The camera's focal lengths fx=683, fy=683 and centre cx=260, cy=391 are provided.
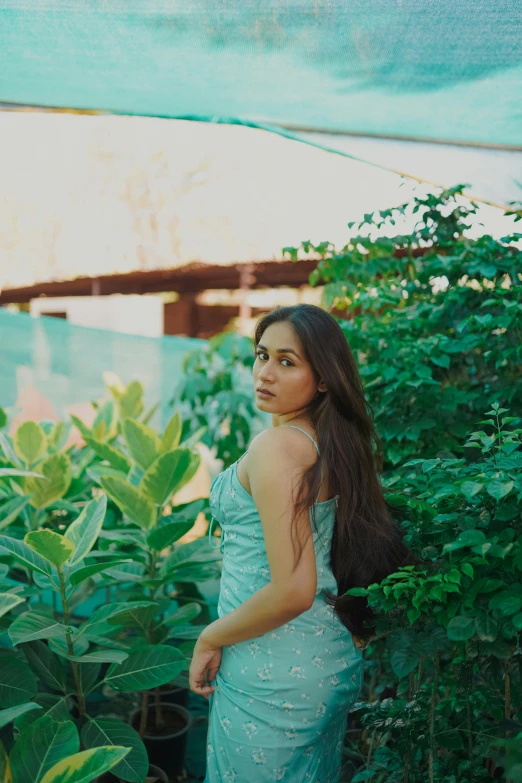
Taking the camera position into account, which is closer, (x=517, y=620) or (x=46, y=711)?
(x=517, y=620)

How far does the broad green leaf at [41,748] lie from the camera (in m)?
1.28

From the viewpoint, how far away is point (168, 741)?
1.95 meters

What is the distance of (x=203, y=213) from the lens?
510cm

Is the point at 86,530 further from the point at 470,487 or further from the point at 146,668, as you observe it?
the point at 470,487

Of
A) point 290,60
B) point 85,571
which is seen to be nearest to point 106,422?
point 85,571

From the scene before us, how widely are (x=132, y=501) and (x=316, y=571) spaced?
0.96 metres

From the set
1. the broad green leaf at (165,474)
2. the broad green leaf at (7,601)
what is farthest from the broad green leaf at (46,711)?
the broad green leaf at (165,474)

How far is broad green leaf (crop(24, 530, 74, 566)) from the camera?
154 cm

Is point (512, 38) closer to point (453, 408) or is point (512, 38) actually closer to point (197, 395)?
point (453, 408)

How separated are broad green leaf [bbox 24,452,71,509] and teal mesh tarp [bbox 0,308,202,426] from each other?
1300mm

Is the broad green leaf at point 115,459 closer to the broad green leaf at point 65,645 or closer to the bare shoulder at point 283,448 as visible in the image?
the broad green leaf at point 65,645

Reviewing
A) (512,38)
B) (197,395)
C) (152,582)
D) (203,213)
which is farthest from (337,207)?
(152,582)

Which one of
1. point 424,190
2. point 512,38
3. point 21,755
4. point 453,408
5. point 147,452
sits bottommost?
point 21,755

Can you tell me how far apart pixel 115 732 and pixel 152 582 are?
0.41 meters
